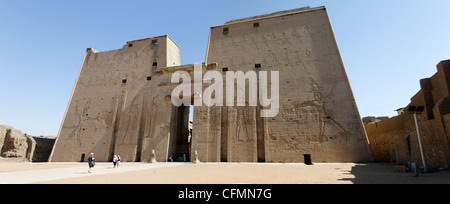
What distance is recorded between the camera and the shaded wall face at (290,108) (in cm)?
1298

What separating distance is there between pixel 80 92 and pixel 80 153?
519cm

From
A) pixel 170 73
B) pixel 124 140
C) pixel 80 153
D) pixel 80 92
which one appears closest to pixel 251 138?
pixel 170 73

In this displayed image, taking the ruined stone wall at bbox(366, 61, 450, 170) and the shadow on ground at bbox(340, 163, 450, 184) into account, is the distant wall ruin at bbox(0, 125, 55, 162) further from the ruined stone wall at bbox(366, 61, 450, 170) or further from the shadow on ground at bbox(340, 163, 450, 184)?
the ruined stone wall at bbox(366, 61, 450, 170)

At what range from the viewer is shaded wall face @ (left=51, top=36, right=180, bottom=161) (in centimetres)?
1603

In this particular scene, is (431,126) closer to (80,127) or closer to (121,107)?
(121,107)

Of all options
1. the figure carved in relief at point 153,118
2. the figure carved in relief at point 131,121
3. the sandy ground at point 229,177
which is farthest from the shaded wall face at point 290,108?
the sandy ground at point 229,177

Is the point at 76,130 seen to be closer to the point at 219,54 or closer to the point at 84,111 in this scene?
the point at 84,111

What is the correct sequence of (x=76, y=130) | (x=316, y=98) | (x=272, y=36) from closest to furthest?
(x=316, y=98), (x=272, y=36), (x=76, y=130)

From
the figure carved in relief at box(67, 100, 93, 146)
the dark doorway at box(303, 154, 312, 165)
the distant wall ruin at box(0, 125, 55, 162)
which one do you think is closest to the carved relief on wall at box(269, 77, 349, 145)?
the dark doorway at box(303, 154, 312, 165)

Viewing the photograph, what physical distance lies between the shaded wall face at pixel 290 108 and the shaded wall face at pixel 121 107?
338 cm

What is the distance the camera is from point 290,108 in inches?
547

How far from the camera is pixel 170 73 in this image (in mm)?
16844

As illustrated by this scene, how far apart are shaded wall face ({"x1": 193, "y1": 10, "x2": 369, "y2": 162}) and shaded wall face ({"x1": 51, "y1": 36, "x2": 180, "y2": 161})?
3.38 metres
